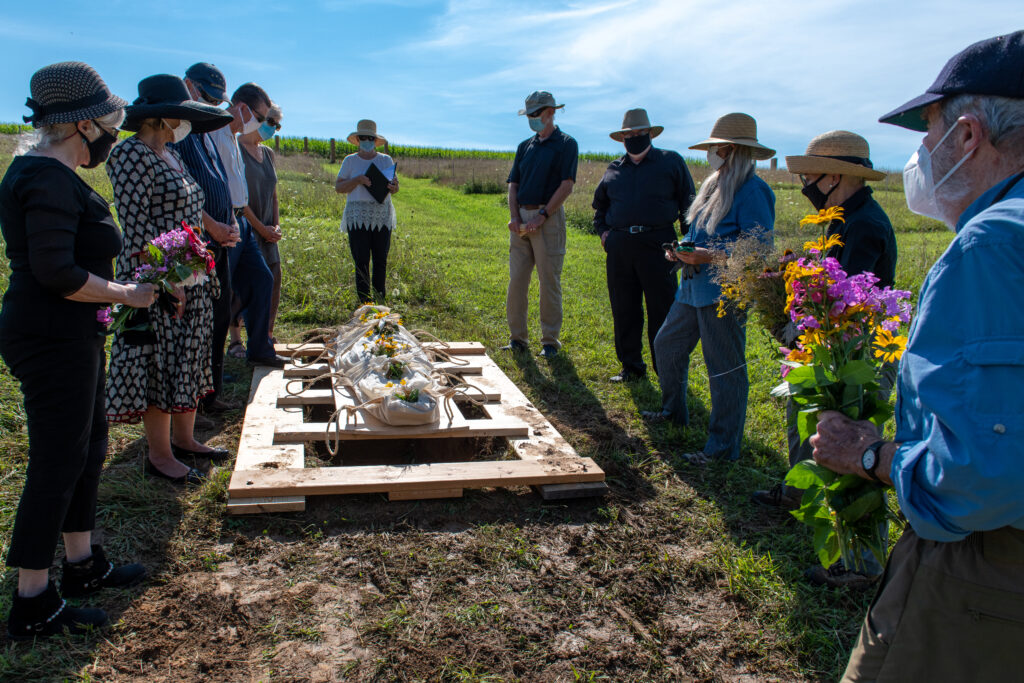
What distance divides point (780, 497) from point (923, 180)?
2.70 metres

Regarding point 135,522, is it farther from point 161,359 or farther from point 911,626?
point 911,626

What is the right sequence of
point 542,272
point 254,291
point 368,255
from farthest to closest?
1. point 368,255
2. point 542,272
3. point 254,291

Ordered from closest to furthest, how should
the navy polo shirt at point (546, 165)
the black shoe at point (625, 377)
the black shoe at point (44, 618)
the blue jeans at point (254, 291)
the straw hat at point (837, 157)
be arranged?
the black shoe at point (44, 618), the straw hat at point (837, 157), the blue jeans at point (254, 291), the black shoe at point (625, 377), the navy polo shirt at point (546, 165)

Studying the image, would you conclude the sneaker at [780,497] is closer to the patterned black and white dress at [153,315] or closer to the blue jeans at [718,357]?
the blue jeans at [718,357]

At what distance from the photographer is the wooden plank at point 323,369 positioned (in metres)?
5.32

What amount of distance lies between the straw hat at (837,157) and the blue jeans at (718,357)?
3.19 ft

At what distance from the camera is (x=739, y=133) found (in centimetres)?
427

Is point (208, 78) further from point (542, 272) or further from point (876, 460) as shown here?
point (876, 460)

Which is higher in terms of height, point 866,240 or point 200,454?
point 866,240

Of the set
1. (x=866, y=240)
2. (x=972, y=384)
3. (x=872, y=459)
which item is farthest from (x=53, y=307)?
(x=866, y=240)

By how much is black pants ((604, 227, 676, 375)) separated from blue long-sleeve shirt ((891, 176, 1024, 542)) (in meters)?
4.37

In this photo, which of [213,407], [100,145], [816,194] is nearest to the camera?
[100,145]

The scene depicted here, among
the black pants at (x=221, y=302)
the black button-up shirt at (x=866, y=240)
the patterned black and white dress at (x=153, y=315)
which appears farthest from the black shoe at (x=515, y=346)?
the black button-up shirt at (x=866, y=240)

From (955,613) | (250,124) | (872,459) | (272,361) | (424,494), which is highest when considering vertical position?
(250,124)
